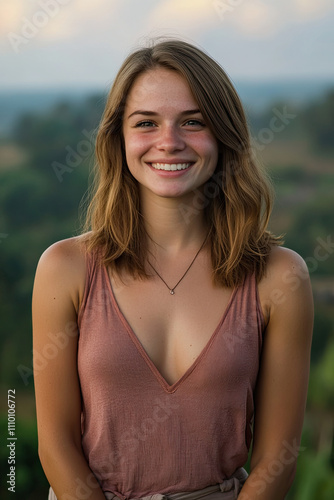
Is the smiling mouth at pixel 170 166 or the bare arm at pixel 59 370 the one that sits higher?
the smiling mouth at pixel 170 166

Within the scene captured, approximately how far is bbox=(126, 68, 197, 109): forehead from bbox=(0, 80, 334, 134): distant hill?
135 inches

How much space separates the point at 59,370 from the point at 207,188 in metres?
0.63

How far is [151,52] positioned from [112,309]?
26.8 inches

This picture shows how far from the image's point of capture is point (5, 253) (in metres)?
5.46

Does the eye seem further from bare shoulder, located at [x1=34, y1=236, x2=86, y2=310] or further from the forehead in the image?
bare shoulder, located at [x1=34, y1=236, x2=86, y2=310]

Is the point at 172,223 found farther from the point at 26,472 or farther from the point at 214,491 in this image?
the point at 26,472

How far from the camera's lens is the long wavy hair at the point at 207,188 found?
1734 mm

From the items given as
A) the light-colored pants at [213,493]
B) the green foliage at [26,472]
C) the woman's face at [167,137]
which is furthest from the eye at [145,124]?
the green foliage at [26,472]

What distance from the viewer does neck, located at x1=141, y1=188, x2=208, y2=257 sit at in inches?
71.4

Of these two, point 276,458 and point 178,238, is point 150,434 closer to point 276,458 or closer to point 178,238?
point 276,458

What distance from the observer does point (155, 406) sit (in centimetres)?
168

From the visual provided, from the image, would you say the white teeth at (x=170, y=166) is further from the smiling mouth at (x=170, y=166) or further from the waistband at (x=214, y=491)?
the waistband at (x=214, y=491)

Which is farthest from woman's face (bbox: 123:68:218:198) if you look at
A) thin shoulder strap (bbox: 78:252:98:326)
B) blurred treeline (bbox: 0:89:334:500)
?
blurred treeline (bbox: 0:89:334:500)

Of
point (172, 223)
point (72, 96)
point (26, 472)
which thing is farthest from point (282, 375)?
point (72, 96)
